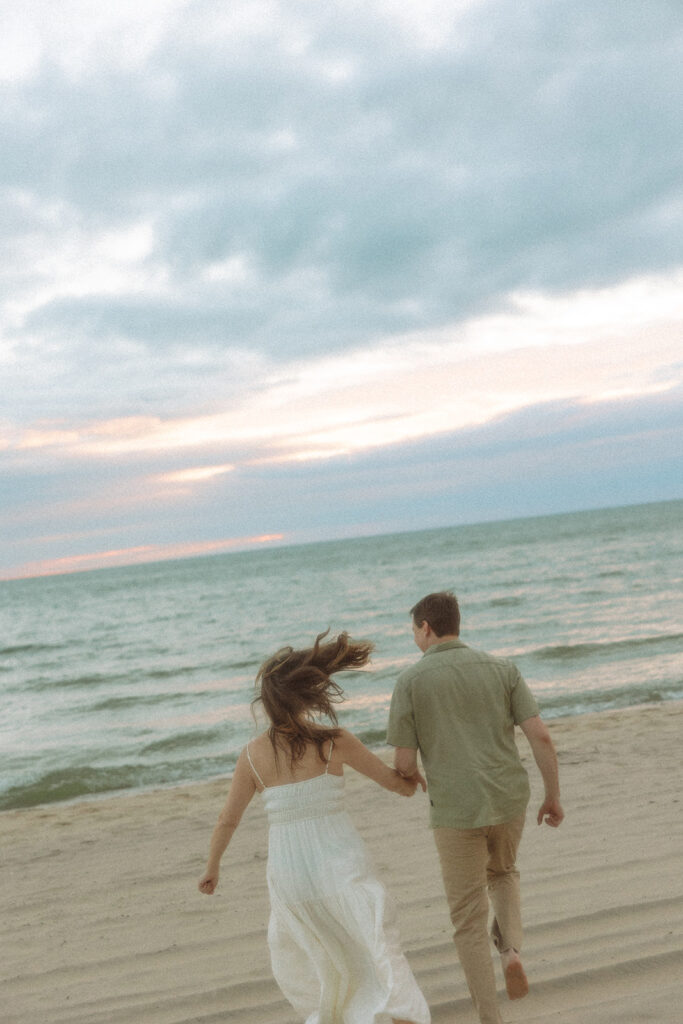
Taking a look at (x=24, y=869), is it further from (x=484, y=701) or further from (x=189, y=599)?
(x=189, y=599)

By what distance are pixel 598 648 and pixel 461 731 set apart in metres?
14.9

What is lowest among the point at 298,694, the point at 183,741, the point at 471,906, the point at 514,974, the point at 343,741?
the point at 183,741

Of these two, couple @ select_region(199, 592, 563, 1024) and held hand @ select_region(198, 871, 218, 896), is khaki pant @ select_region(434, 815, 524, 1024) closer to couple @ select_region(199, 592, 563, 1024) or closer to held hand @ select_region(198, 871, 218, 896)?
A: couple @ select_region(199, 592, 563, 1024)

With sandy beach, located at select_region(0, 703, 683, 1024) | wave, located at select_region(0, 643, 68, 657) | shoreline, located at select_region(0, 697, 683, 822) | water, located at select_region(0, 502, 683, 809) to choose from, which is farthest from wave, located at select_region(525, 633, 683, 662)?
wave, located at select_region(0, 643, 68, 657)

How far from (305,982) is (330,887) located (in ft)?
1.40

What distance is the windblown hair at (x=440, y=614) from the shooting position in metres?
3.58

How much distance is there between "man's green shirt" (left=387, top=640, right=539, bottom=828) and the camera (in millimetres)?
3443

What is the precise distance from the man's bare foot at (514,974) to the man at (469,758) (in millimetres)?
344

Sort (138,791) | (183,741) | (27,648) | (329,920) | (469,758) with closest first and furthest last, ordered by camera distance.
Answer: (329,920) → (469,758) → (138,791) → (183,741) → (27,648)

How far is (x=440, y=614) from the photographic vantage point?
3.57 meters

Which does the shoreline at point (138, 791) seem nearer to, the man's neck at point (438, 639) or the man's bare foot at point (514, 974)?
the man's bare foot at point (514, 974)

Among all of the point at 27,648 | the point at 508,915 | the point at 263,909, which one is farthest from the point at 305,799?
the point at 27,648

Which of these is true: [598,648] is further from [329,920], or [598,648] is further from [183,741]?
[329,920]

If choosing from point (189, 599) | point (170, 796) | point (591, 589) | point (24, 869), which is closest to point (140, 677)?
point (170, 796)
